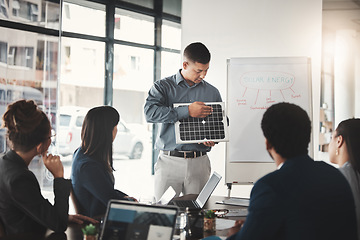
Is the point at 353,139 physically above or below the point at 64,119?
below

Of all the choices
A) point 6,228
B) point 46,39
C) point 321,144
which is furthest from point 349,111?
point 6,228

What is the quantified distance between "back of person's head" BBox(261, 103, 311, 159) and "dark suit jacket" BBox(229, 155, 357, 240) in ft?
0.23

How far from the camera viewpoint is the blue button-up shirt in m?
2.94

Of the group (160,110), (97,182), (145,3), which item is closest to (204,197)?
(97,182)

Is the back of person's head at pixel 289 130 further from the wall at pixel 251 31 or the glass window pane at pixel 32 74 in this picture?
the glass window pane at pixel 32 74

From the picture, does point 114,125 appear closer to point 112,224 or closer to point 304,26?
point 112,224

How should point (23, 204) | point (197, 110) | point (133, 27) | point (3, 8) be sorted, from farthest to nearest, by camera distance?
point (133, 27) → point (3, 8) → point (197, 110) → point (23, 204)

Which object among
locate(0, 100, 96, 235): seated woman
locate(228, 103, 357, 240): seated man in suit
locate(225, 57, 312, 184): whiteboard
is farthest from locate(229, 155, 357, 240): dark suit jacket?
locate(225, 57, 312, 184): whiteboard

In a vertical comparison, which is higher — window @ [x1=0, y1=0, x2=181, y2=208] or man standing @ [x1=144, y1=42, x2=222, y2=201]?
window @ [x1=0, y1=0, x2=181, y2=208]

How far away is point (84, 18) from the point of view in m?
4.84

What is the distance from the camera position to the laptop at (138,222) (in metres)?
1.32

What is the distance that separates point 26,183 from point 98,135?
1.68 feet

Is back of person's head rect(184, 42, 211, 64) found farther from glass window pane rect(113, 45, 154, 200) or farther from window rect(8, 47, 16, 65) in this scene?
window rect(8, 47, 16, 65)

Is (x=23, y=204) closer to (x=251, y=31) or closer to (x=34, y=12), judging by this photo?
(x=251, y=31)
